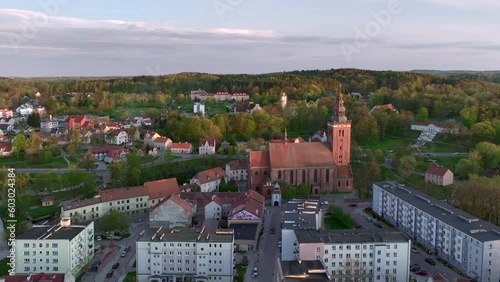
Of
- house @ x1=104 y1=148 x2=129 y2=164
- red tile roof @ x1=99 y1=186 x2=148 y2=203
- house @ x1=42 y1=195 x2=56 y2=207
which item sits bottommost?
house @ x1=42 y1=195 x2=56 y2=207

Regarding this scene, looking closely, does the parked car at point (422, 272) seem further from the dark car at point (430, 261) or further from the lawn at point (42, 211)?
the lawn at point (42, 211)

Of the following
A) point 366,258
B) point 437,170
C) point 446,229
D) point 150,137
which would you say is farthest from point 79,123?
point 446,229

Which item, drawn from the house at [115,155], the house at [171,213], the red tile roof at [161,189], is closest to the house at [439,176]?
the red tile roof at [161,189]

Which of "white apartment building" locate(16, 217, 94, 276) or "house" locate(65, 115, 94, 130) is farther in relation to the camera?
"house" locate(65, 115, 94, 130)

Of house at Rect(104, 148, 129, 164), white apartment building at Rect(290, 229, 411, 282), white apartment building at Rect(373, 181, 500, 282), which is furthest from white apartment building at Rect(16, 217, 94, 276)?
house at Rect(104, 148, 129, 164)

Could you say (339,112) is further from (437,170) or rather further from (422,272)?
(422,272)

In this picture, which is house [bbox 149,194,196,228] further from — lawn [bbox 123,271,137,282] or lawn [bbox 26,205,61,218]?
lawn [bbox 26,205,61,218]

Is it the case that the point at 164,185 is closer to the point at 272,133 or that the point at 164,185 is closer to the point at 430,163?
the point at 272,133
